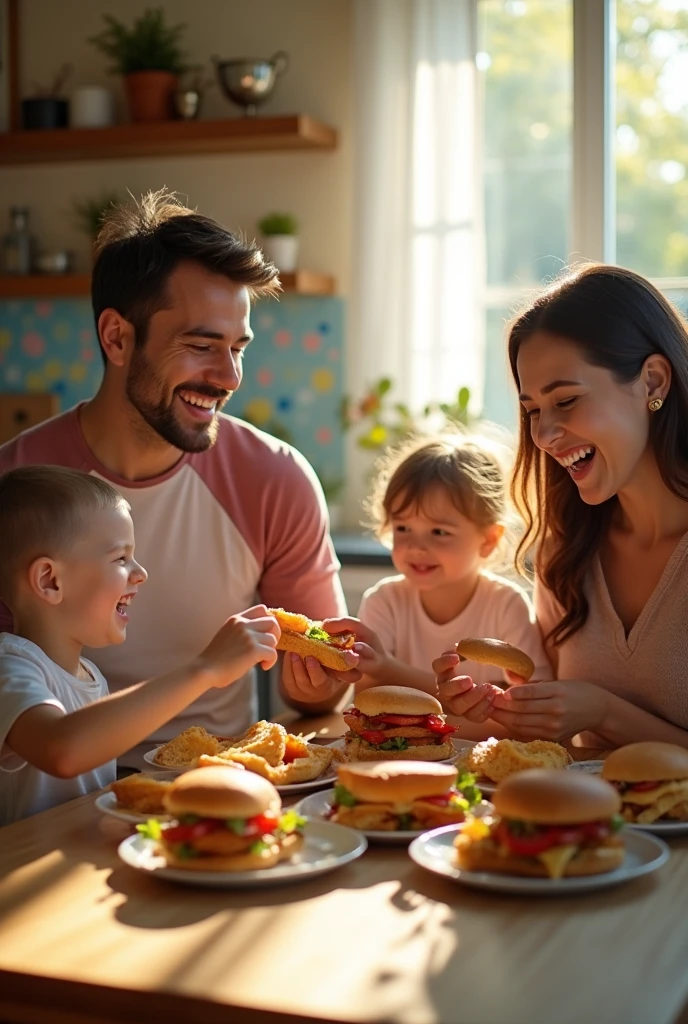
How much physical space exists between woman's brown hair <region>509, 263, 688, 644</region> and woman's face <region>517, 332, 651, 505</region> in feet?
0.07

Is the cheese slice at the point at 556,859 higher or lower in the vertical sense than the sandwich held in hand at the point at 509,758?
higher

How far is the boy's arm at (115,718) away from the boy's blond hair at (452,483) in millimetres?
998

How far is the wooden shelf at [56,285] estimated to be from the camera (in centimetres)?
447

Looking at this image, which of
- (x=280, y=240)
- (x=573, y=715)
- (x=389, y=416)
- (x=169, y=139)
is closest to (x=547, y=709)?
(x=573, y=715)

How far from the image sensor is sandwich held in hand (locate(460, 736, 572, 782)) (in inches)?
67.2

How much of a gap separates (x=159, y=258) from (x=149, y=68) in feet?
7.38

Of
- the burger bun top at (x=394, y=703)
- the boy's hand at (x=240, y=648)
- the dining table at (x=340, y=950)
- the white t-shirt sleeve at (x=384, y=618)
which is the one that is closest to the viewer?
→ the dining table at (x=340, y=950)

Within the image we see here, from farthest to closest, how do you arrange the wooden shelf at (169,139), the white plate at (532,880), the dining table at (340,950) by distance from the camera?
the wooden shelf at (169,139) → the white plate at (532,880) → the dining table at (340,950)

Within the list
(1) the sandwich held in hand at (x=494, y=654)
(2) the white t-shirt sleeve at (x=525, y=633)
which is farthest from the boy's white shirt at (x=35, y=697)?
(2) the white t-shirt sleeve at (x=525, y=633)

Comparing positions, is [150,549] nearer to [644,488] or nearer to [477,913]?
[644,488]

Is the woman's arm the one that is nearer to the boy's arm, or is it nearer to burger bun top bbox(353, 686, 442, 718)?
burger bun top bbox(353, 686, 442, 718)

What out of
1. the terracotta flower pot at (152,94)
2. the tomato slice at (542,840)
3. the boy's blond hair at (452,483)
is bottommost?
the tomato slice at (542,840)

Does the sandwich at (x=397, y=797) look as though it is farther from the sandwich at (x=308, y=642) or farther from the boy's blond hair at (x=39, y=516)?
the boy's blond hair at (x=39, y=516)

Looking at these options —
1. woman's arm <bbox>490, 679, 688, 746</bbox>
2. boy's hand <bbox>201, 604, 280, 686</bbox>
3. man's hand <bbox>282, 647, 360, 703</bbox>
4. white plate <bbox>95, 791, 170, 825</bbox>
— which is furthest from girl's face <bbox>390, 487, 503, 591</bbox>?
white plate <bbox>95, 791, 170, 825</bbox>
